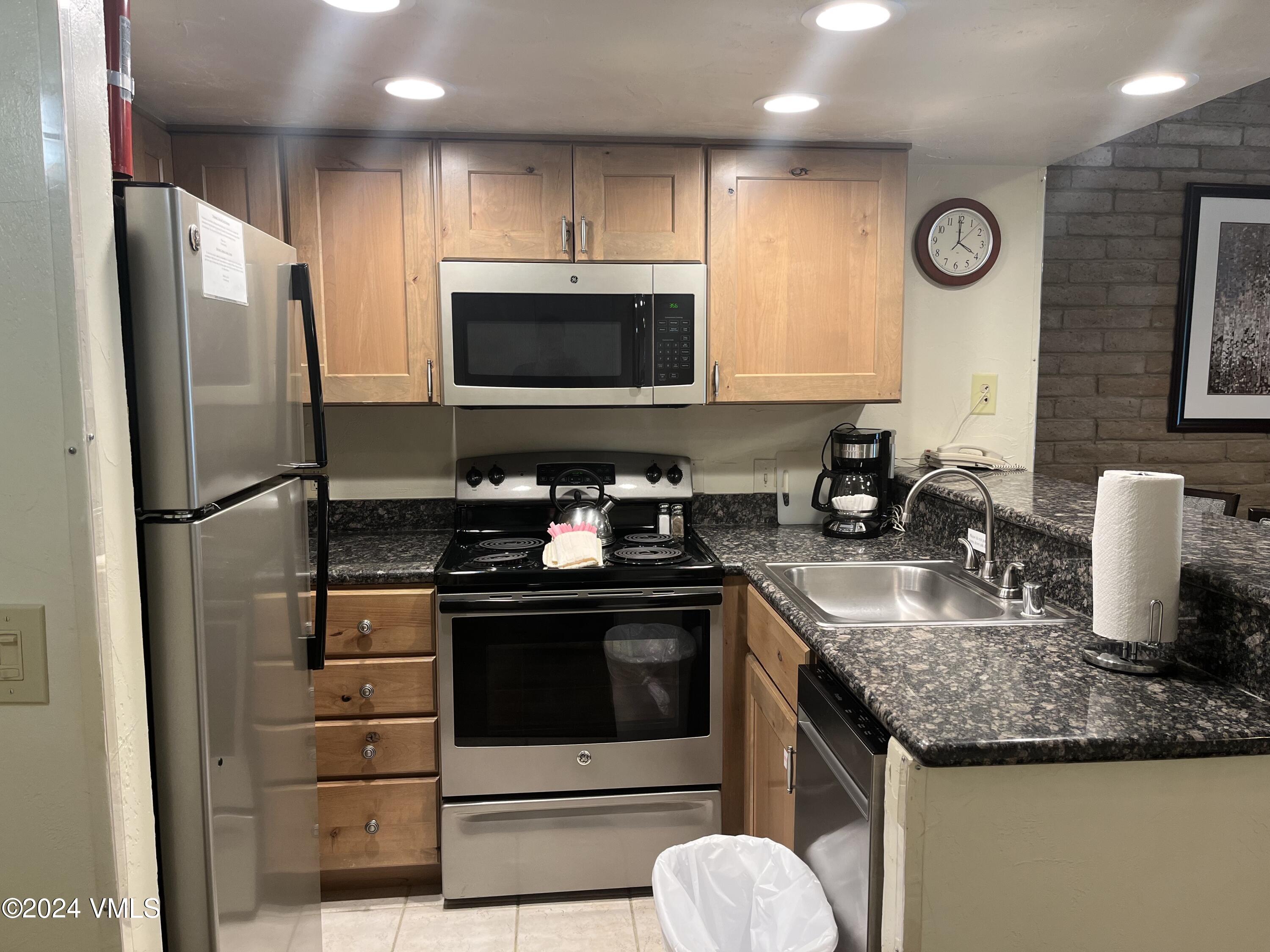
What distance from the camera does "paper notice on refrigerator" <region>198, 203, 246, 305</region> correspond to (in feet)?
3.97

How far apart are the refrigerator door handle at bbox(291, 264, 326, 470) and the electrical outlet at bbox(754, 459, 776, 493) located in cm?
162

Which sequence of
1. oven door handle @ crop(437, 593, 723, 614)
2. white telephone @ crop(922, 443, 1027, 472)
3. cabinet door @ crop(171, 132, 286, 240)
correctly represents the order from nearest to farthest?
oven door handle @ crop(437, 593, 723, 614) < cabinet door @ crop(171, 132, 286, 240) < white telephone @ crop(922, 443, 1027, 472)

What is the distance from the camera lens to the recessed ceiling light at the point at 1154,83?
6.59 feet

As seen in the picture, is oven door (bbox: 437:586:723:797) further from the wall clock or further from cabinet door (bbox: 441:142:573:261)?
the wall clock

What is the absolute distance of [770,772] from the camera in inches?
83.7

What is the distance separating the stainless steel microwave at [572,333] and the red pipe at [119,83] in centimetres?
136

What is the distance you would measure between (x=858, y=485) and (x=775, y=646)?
0.84 m

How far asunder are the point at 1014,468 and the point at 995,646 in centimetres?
157

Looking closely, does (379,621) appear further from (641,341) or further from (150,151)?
(150,151)

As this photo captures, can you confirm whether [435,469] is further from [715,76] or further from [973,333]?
[973,333]

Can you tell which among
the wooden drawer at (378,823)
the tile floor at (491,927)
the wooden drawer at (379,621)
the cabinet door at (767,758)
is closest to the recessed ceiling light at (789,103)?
the cabinet door at (767,758)

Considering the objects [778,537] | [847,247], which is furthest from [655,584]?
[847,247]

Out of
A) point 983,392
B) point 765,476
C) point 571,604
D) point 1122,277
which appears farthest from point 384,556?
point 1122,277

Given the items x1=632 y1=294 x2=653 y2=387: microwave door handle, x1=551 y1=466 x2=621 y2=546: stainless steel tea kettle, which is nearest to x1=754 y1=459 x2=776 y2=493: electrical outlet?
x1=551 y1=466 x2=621 y2=546: stainless steel tea kettle
